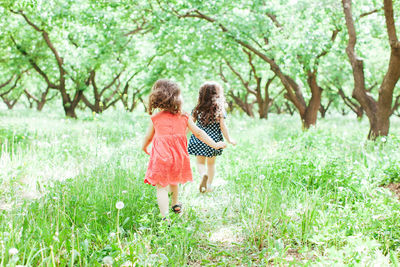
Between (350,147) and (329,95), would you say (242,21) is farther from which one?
(329,95)

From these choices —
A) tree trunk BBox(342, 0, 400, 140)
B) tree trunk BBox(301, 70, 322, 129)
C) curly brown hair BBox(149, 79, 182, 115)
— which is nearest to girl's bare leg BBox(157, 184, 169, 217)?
curly brown hair BBox(149, 79, 182, 115)

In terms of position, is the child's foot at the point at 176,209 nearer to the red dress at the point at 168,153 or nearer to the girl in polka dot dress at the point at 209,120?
the red dress at the point at 168,153

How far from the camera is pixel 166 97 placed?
12.6ft

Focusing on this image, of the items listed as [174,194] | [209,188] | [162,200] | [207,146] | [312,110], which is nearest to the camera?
[162,200]

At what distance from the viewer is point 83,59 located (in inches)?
565

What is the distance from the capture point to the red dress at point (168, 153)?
12.4 ft

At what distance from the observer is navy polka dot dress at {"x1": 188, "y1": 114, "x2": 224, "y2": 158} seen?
5449mm

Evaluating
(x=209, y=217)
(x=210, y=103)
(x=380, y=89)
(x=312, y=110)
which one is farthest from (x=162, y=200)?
(x=312, y=110)

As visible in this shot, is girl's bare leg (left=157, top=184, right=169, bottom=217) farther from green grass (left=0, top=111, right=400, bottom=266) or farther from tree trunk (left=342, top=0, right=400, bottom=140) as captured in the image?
tree trunk (left=342, top=0, right=400, bottom=140)

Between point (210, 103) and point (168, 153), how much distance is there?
6.16 feet

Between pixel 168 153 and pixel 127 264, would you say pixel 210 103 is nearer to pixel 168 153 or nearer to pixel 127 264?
pixel 168 153

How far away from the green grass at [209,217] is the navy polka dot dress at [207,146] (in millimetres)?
496

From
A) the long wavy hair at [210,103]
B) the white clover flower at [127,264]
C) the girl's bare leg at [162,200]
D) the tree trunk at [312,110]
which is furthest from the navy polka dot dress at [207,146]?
the tree trunk at [312,110]

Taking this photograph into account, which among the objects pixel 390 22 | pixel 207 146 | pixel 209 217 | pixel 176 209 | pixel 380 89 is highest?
pixel 390 22
